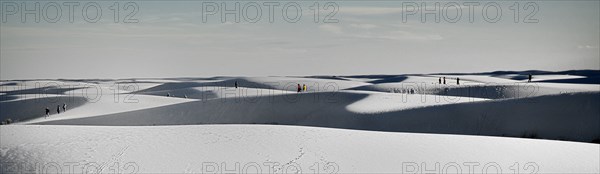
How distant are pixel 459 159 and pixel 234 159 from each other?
4.85 meters

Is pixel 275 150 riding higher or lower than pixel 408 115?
higher

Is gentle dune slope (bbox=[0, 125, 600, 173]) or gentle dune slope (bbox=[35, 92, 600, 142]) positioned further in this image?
gentle dune slope (bbox=[35, 92, 600, 142])

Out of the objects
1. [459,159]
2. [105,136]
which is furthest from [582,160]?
[105,136]

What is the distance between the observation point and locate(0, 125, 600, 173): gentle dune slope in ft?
38.1

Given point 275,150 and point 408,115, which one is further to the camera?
point 408,115

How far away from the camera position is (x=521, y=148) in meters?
14.2

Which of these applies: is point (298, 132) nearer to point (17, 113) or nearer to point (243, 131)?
point (243, 131)

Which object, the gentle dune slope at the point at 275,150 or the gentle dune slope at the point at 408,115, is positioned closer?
the gentle dune slope at the point at 275,150

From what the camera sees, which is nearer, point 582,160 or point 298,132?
point 582,160

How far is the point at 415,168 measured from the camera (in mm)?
11977

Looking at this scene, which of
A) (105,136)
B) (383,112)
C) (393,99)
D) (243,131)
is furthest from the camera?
(393,99)

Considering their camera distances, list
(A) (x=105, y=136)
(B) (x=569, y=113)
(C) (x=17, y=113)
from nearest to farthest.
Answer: (A) (x=105, y=136) < (B) (x=569, y=113) < (C) (x=17, y=113)

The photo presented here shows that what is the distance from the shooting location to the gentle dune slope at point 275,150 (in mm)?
11625

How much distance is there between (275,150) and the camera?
41.9 feet
